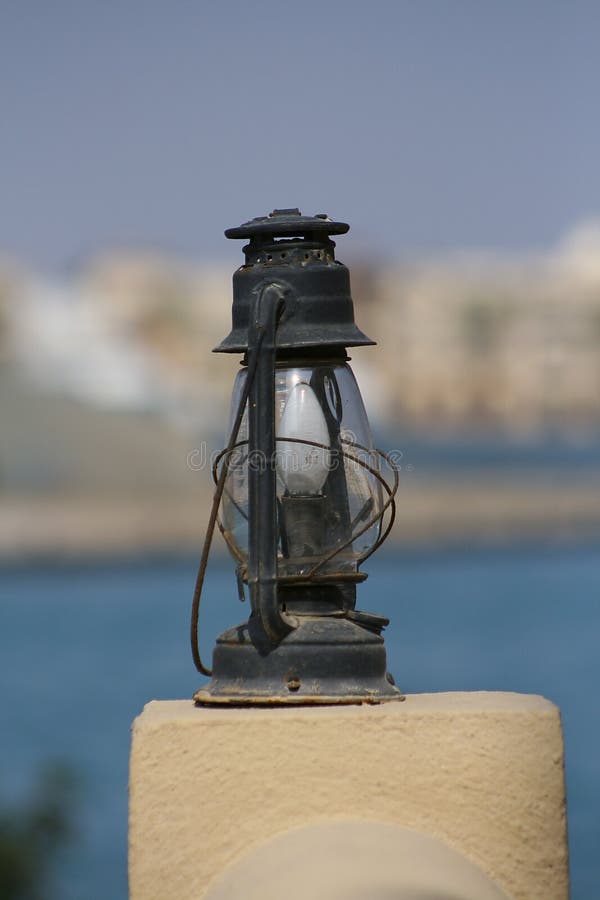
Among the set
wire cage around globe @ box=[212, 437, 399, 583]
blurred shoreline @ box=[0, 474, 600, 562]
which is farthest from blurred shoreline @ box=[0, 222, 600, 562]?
wire cage around globe @ box=[212, 437, 399, 583]

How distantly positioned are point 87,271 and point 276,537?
196 feet

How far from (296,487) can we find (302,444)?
0.14 ft

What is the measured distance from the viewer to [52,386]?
143 feet

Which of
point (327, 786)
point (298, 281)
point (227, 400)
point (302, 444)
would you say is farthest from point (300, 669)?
point (227, 400)

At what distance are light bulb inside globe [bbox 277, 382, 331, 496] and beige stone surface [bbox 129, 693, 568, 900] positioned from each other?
0.74 ft

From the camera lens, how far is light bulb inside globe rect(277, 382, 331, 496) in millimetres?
1599

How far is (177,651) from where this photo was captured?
18453 millimetres

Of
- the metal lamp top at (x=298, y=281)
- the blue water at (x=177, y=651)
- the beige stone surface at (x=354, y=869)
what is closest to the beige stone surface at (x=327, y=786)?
the beige stone surface at (x=354, y=869)

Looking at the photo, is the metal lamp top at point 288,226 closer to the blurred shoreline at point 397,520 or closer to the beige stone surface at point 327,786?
the beige stone surface at point 327,786

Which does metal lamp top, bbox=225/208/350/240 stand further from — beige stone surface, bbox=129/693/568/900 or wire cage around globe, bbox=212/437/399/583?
beige stone surface, bbox=129/693/568/900

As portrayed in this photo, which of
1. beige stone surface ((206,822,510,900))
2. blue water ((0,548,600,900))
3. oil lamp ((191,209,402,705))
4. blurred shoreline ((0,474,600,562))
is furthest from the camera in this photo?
blurred shoreline ((0,474,600,562))

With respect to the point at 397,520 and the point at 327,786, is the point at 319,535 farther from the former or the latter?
the point at 397,520

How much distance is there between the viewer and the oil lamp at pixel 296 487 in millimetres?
1523

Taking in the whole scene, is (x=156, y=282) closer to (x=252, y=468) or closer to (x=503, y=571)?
(x=503, y=571)
